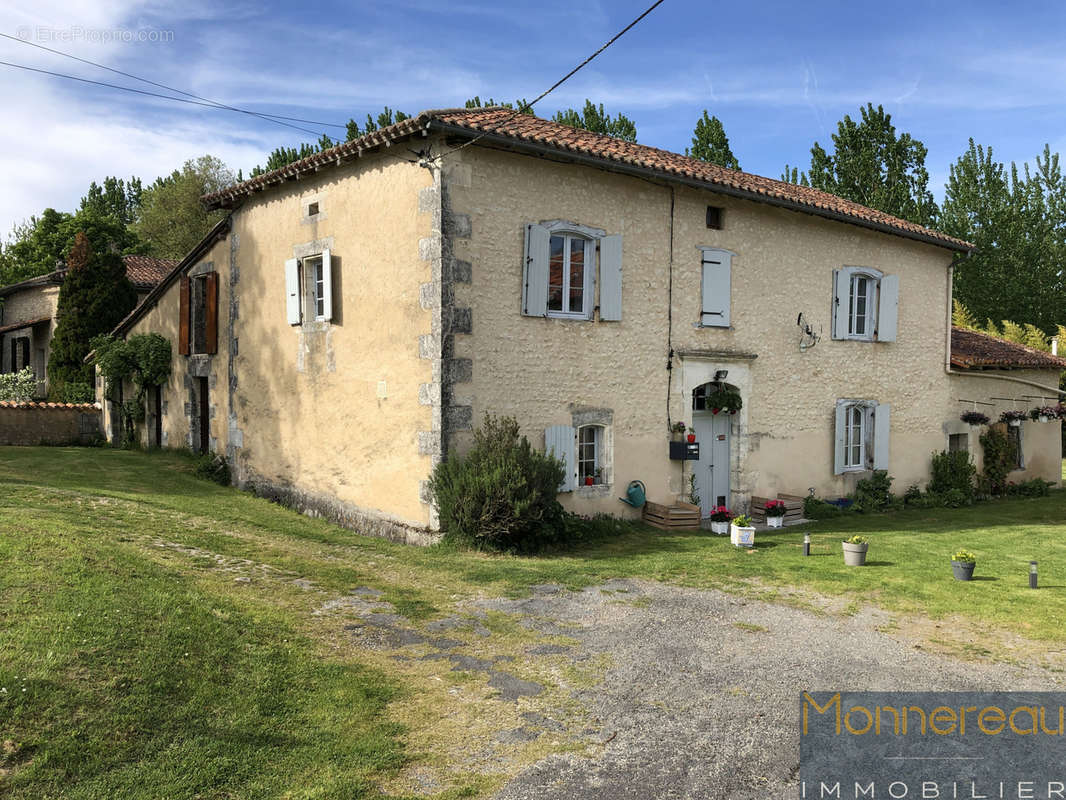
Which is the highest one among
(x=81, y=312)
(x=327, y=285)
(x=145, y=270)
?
(x=145, y=270)

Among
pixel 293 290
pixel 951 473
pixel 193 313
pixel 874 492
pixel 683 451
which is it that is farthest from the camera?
pixel 951 473

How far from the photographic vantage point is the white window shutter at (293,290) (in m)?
12.6

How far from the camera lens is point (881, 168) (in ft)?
96.3

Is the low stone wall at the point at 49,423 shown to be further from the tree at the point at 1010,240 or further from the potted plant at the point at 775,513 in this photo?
the tree at the point at 1010,240

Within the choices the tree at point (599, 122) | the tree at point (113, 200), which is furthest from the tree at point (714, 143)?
the tree at point (113, 200)

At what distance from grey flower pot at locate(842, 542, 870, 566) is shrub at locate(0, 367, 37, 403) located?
65.0 feet

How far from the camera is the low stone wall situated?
17531mm

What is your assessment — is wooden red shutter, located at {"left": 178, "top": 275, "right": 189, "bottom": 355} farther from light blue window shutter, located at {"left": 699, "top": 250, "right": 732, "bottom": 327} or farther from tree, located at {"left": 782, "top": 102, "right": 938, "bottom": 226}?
tree, located at {"left": 782, "top": 102, "right": 938, "bottom": 226}

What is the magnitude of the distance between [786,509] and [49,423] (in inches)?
661

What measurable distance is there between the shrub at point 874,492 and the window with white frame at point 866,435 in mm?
245

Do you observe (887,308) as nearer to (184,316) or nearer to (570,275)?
(570,275)

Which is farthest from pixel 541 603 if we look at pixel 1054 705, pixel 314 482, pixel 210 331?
pixel 210 331

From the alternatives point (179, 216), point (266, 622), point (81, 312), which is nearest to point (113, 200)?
point (179, 216)

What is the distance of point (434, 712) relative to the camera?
202 inches
